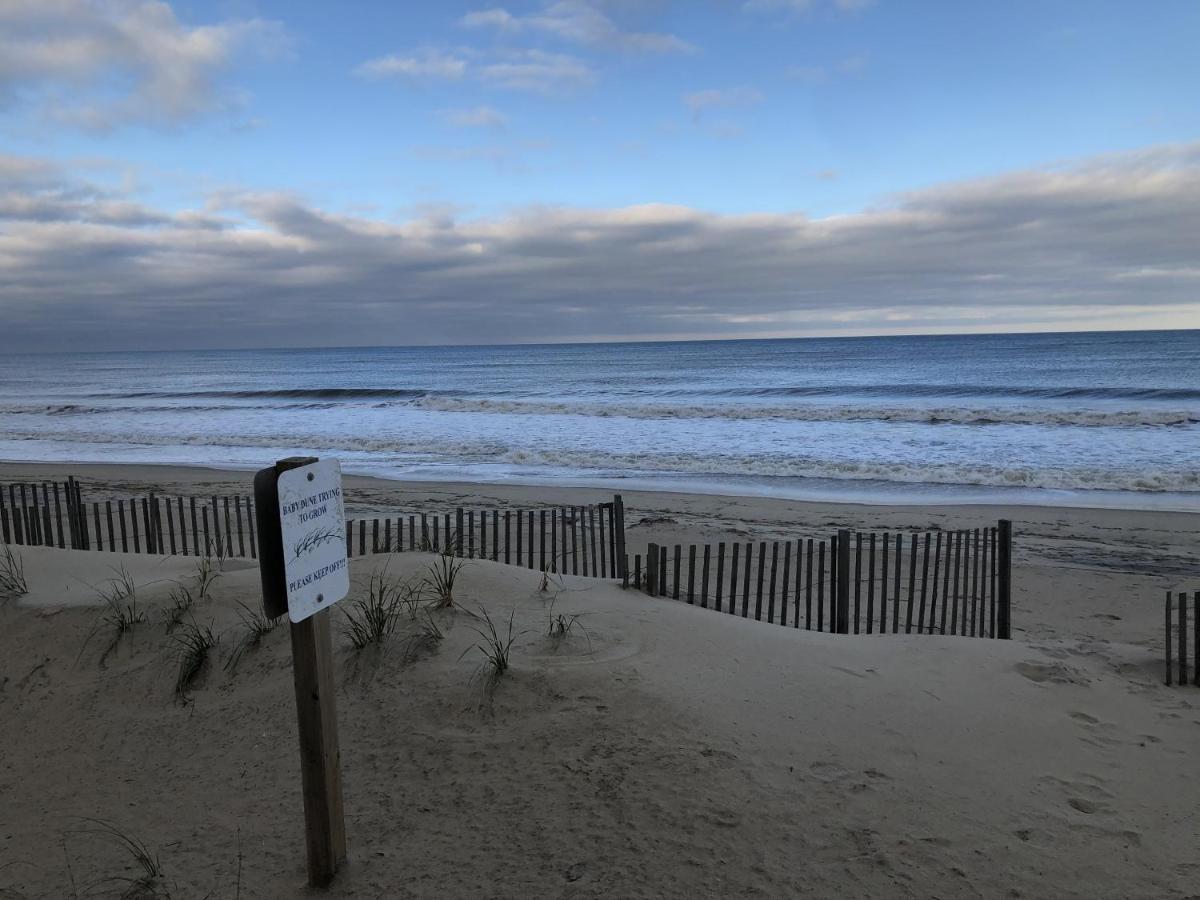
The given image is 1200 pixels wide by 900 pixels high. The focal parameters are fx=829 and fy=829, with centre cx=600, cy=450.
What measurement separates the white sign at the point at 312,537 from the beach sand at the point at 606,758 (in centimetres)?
125

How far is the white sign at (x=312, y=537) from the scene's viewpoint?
9.32ft

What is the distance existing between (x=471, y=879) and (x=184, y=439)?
2788 cm

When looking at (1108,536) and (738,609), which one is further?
(1108,536)

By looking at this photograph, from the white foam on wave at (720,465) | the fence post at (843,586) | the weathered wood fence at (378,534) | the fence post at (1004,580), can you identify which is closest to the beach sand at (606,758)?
the fence post at (843,586)

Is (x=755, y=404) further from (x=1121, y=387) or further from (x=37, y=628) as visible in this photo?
(x=37, y=628)

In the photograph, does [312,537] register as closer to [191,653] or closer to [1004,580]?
[191,653]

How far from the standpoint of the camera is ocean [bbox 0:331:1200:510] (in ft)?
57.3

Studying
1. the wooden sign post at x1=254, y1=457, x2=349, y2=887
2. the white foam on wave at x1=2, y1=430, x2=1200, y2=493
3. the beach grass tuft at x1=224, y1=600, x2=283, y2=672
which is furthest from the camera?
the white foam on wave at x1=2, y1=430, x2=1200, y2=493

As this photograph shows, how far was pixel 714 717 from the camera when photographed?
443 cm

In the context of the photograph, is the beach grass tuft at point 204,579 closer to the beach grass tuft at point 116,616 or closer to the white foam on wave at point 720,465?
the beach grass tuft at point 116,616

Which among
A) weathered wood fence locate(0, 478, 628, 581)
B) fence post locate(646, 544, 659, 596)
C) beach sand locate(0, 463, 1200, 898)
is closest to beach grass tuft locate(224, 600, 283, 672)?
beach sand locate(0, 463, 1200, 898)

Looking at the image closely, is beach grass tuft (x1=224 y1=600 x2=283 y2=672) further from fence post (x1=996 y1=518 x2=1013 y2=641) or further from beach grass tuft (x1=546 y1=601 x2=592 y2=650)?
fence post (x1=996 y1=518 x2=1013 y2=641)

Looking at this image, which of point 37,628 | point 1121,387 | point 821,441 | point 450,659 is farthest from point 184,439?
point 1121,387

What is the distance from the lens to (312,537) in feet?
9.77
